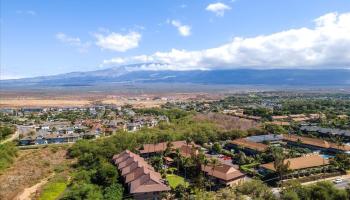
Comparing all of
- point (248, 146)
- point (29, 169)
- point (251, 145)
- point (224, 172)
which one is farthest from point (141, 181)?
point (251, 145)

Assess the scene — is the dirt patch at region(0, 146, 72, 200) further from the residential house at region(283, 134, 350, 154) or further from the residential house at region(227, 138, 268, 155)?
the residential house at region(283, 134, 350, 154)

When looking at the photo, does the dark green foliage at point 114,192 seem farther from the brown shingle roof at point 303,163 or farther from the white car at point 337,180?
the white car at point 337,180

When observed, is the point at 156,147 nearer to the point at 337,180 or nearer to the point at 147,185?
the point at 147,185

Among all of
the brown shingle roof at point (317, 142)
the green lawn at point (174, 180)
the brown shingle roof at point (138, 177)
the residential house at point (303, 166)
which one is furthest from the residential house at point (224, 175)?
the brown shingle roof at point (317, 142)

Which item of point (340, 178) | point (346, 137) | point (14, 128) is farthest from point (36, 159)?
point (346, 137)

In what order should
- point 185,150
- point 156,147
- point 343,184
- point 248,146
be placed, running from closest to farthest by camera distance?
point 343,184 → point 185,150 → point 156,147 → point 248,146

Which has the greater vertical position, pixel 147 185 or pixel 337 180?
pixel 147 185
